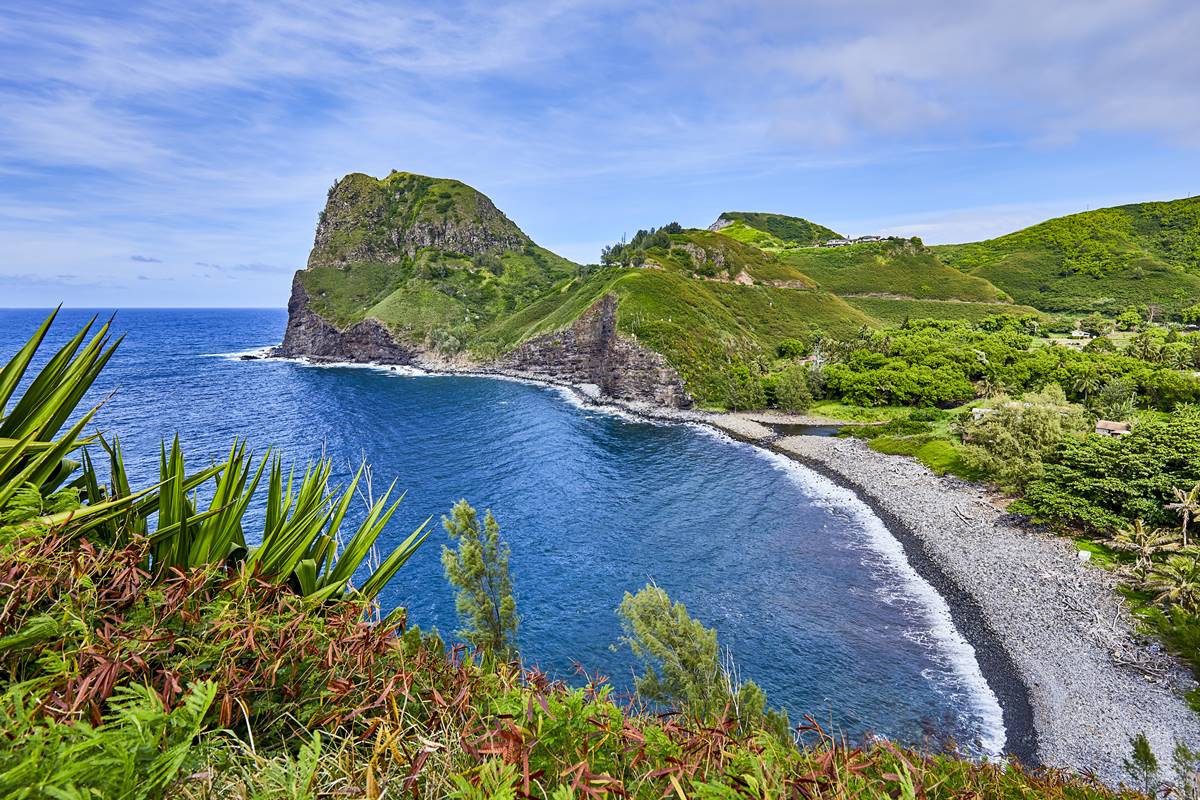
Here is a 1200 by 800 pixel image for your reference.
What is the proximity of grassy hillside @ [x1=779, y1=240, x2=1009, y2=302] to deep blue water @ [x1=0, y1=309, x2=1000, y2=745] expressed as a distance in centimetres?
11374

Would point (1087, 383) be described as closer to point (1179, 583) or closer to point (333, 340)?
point (1179, 583)

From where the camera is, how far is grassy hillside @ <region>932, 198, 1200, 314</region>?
134000 millimetres

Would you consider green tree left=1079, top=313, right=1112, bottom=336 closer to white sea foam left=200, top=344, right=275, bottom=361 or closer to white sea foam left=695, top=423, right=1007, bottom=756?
white sea foam left=695, top=423, right=1007, bottom=756

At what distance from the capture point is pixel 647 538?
37312 millimetres

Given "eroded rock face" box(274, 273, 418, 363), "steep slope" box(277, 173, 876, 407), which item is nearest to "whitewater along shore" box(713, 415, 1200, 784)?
"steep slope" box(277, 173, 876, 407)

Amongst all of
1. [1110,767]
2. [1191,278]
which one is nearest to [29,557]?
[1110,767]

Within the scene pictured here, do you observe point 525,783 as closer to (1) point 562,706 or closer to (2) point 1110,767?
(1) point 562,706

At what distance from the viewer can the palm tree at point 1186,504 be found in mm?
27623

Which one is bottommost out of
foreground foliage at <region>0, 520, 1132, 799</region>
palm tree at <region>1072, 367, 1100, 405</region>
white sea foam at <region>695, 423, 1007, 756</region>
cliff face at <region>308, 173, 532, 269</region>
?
white sea foam at <region>695, 423, 1007, 756</region>

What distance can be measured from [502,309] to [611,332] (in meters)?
64.9

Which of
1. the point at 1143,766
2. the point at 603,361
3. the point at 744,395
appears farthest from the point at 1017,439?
the point at 603,361

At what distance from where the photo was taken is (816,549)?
3556 cm

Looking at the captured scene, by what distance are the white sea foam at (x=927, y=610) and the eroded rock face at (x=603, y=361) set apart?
112 feet

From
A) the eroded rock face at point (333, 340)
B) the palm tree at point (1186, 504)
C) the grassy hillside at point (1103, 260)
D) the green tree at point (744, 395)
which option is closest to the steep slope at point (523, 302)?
the eroded rock face at point (333, 340)
